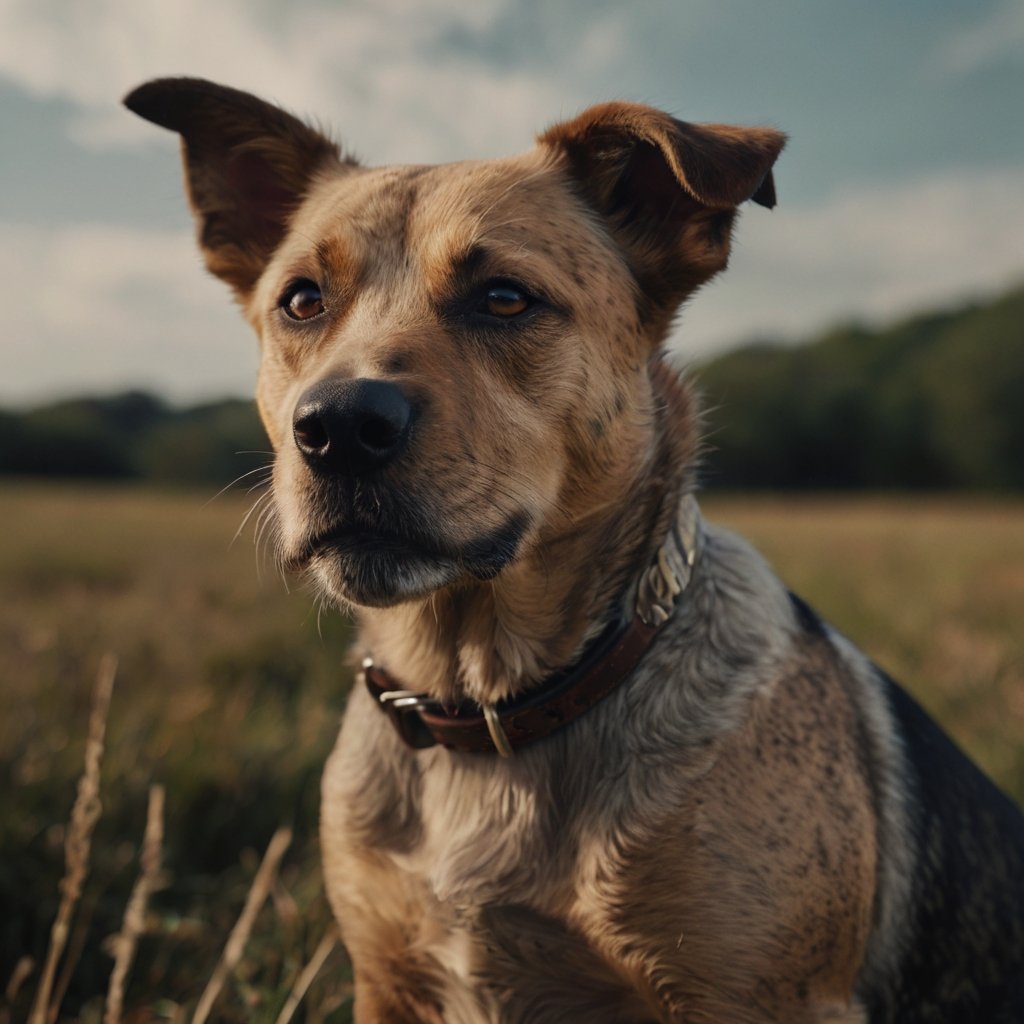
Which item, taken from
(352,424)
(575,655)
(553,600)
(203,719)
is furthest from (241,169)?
(203,719)

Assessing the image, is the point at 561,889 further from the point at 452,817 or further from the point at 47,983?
the point at 47,983

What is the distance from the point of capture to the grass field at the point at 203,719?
11.1ft

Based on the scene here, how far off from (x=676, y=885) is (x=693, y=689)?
0.48 metres

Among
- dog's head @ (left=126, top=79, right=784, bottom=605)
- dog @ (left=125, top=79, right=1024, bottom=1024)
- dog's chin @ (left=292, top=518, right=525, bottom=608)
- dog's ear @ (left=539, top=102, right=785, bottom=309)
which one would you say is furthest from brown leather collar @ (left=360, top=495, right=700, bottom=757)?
dog's ear @ (left=539, top=102, right=785, bottom=309)

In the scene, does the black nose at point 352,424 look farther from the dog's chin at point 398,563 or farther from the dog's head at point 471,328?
the dog's chin at point 398,563

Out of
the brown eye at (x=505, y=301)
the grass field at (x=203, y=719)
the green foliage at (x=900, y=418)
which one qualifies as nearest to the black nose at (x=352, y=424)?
the brown eye at (x=505, y=301)

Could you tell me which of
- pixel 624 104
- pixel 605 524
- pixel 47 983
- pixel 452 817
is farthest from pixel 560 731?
pixel 624 104

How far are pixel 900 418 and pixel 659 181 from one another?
186 ft

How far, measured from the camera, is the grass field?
3379 millimetres

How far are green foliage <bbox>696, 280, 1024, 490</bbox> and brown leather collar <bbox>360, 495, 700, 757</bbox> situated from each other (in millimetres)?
45173

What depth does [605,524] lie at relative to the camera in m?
2.78

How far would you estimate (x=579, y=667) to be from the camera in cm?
269

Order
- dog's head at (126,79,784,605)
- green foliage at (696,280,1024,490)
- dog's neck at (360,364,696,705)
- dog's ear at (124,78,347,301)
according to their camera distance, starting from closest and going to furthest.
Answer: dog's head at (126,79,784,605) < dog's neck at (360,364,696,705) < dog's ear at (124,78,347,301) < green foliage at (696,280,1024,490)

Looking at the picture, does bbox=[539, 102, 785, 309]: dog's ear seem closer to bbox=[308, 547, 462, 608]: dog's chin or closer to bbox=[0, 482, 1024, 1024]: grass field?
bbox=[308, 547, 462, 608]: dog's chin
